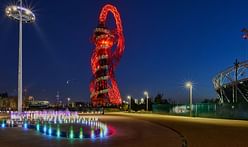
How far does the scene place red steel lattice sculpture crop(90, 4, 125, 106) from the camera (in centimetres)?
8349

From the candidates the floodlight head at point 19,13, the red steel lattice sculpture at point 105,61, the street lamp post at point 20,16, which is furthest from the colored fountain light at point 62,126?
the red steel lattice sculpture at point 105,61

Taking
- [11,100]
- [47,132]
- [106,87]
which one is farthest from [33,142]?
[11,100]

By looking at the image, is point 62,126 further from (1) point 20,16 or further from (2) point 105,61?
(2) point 105,61

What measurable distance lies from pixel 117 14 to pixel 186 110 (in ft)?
117

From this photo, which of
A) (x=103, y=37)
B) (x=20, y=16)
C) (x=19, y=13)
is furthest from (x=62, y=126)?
(x=103, y=37)

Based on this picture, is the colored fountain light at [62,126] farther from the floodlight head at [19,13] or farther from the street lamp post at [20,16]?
the floodlight head at [19,13]

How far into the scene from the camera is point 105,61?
87500 mm

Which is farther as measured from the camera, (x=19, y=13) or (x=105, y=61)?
(x=105, y=61)

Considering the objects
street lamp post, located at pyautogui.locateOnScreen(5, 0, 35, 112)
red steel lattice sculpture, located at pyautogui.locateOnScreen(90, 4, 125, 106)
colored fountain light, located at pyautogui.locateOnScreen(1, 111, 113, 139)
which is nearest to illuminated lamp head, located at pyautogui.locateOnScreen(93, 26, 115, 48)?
red steel lattice sculpture, located at pyautogui.locateOnScreen(90, 4, 125, 106)

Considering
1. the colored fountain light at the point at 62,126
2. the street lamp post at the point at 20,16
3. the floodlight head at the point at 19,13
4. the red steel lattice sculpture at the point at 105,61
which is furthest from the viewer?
the red steel lattice sculpture at the point at 105,61

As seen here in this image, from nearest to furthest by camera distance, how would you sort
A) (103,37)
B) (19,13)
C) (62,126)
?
(62,126) < (19,13) < (103,37)

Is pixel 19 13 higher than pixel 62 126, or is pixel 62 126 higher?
pixel 19 13

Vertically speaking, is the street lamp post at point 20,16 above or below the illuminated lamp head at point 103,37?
below

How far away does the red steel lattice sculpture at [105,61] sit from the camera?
83494 mm
